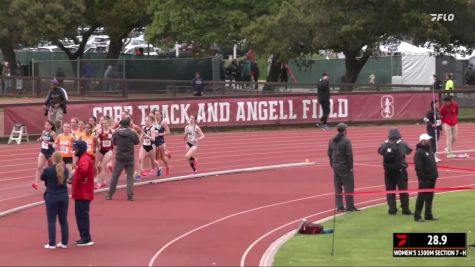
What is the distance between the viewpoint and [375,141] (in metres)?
33.5

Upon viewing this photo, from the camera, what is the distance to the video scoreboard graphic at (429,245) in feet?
49.7

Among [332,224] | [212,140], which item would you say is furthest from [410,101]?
[332,224]

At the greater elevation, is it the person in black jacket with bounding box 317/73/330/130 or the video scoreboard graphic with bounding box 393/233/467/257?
the person in black jacket with bounding box 317/73/330/130

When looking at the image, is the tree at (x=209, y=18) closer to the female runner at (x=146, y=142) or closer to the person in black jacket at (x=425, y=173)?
the female runner at (x=146, y=142)

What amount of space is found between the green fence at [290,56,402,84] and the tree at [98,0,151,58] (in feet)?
29.8

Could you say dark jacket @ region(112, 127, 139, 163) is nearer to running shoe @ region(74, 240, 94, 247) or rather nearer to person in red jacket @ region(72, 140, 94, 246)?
person in red jacket @ region(72, 140, 94, 246)

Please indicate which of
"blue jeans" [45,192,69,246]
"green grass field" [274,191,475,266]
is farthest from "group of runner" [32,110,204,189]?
"green grass field" [274,191,475,266]

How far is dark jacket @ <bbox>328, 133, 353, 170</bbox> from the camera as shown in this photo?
65.1 ft

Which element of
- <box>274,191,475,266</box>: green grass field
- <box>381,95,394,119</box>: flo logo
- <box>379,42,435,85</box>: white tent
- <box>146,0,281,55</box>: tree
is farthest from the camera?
<box>379,42,435,85</box>: white tent

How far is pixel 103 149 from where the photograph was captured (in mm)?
22969

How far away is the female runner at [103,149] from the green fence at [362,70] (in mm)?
31790

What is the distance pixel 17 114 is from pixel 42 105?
91cm

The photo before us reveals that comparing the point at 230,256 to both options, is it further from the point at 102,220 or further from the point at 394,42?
the point at 394,42

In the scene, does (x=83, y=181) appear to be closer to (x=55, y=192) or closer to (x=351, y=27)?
(x=55, y=192)
